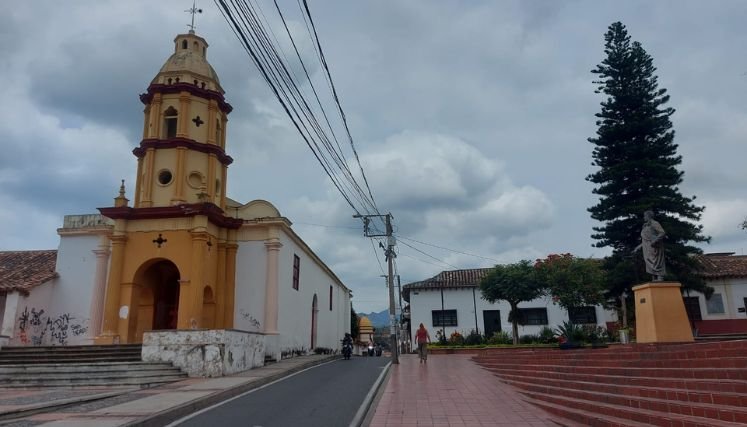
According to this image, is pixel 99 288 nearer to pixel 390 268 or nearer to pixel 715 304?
pixel 390 268

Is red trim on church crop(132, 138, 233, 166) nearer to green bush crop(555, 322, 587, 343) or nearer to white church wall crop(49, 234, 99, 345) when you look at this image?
white church wall crop(49, 234, 99, 345)

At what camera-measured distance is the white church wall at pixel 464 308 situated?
3325cm

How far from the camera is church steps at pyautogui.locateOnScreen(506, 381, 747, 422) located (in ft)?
19.0

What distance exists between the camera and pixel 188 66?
21844 mm

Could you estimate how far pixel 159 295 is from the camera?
68.6 ft

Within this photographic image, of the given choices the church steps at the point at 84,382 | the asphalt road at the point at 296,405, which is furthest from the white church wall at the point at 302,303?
the church steps at the point at 84,382

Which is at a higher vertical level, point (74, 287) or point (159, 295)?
point (74, 287)

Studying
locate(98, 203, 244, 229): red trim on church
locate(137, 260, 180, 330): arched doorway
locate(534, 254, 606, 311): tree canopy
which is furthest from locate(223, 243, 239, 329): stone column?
locate(534, 254, 606, 311): tree canopy

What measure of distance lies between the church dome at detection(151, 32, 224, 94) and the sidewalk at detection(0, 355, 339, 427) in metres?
13.1

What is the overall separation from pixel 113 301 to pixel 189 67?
9.99 m

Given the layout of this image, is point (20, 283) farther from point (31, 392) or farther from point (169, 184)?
point (31, 392)

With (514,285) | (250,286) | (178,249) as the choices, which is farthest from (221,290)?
(514,285)

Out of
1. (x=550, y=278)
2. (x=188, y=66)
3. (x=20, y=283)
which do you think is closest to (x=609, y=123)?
(x=550, y=278)

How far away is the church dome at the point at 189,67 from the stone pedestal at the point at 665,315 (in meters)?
18.2
